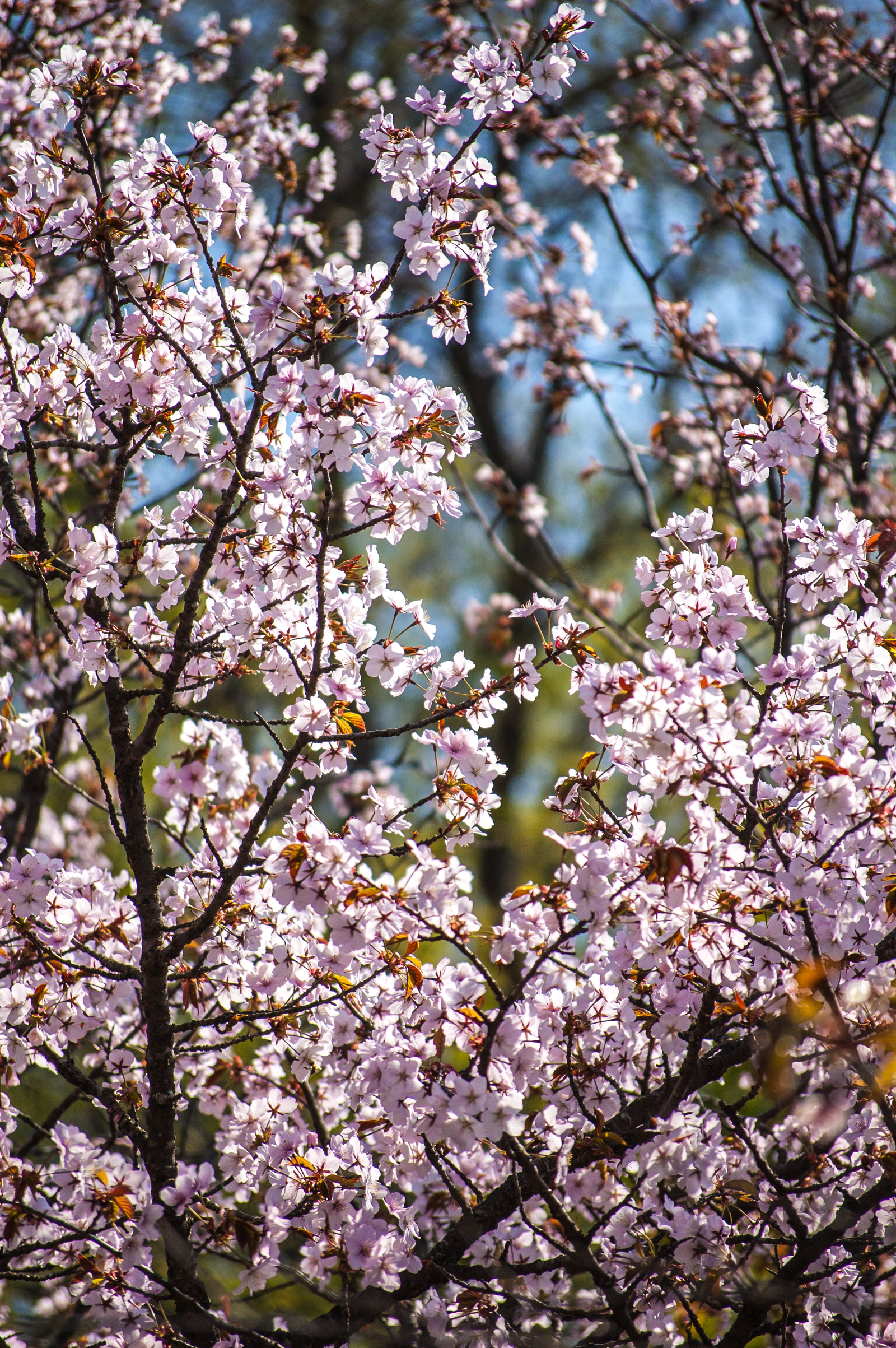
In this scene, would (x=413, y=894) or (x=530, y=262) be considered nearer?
(x=413, y=894)

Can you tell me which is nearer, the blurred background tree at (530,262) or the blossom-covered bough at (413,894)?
the blossom-covered bough at (413,894)

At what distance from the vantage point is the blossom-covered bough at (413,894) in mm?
2580

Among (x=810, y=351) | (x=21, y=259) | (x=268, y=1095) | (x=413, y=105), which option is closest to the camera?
(x=413, y=105)

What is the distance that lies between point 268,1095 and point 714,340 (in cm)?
525

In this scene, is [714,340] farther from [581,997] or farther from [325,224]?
[581,997]

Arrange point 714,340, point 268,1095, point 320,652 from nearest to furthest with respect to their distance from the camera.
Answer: point 320,652 → point 268,1095 → point 714,340

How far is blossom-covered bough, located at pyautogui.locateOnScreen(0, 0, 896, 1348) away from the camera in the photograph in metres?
2.58

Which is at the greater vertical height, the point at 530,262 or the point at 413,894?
the point at 530,262

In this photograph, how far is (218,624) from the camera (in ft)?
10.3

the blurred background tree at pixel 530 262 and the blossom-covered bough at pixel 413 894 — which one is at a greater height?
the blurred background tree at pixel 530 262

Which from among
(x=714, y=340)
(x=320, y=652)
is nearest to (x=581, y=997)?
(x=320, y=652)

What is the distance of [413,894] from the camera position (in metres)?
2.57

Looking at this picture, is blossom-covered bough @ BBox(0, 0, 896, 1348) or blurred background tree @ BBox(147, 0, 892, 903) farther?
blurred background tree @ BBox(147, 0, 892, 903)

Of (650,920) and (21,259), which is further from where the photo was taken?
(21,259)
